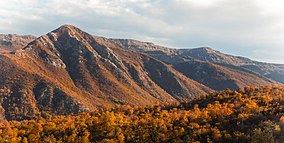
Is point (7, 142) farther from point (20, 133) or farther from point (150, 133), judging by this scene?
point (150, 133)

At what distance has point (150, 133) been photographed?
112938 mm

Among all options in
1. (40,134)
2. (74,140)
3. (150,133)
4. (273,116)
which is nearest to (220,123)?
(273,116)

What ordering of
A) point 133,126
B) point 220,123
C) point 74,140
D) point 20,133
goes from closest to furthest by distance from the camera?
point 220,123, point 74,140, point 133,126, point 20,133

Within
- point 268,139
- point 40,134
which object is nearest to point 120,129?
point 40,134

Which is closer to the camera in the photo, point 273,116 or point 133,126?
point 273,116

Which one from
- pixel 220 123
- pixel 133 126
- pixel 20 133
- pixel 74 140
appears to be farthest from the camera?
pixel 20 133

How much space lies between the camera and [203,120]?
4532 inches

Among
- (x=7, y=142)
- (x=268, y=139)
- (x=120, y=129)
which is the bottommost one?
(x=7, y=142)

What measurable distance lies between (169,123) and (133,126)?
14.8 m

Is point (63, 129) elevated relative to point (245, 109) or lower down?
lower down

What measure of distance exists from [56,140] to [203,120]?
187 ft

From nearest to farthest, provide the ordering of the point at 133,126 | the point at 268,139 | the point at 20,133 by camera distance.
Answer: the point at 268,139 → the point at 133,126 → the point at 20,133

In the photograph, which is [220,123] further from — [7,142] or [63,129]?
[7,142]

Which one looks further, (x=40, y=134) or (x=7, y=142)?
(x=40, y=134)
